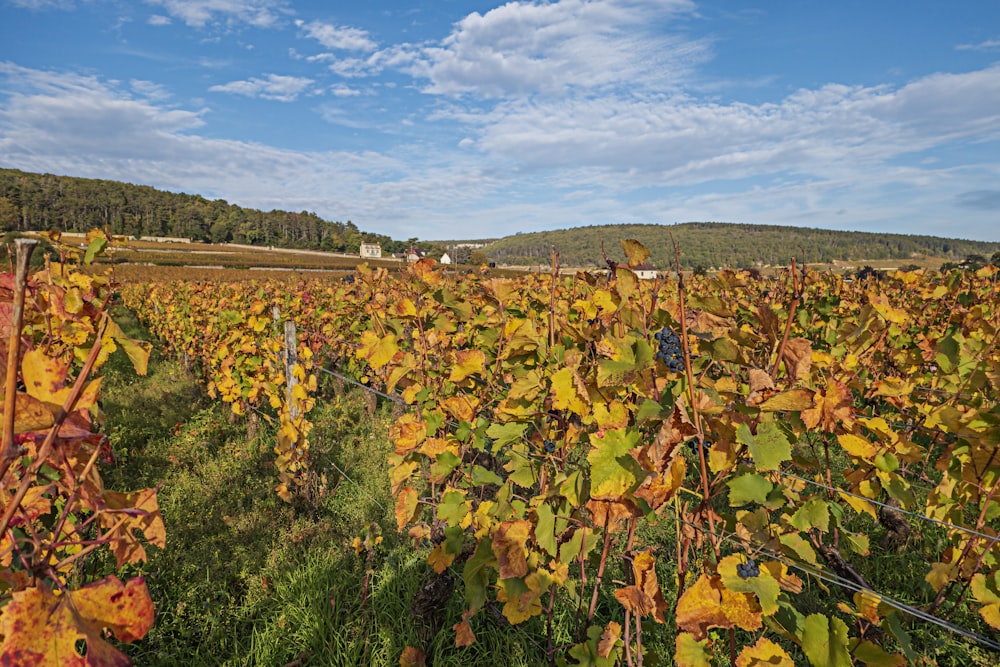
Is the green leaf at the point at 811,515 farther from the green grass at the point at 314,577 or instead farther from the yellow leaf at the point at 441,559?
the yellow leaf at the point at 441,559

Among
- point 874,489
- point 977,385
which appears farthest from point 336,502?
point 977,385

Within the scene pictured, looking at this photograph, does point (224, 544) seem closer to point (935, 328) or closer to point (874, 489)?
point (874, 489)

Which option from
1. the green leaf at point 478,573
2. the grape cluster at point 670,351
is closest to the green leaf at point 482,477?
the green leaf at point 478,573

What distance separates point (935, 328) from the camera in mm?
5020

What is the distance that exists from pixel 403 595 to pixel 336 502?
1574 millimetres

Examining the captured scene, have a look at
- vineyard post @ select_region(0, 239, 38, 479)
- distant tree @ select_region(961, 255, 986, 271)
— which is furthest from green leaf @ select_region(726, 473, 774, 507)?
distant tree @ select_region(961, 255, 986, 271)

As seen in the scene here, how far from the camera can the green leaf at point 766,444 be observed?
1.17 m

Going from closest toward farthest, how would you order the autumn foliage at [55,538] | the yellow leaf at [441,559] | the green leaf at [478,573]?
the autumn foliage at [55,538]
the green leaf at [478,573]
the yellow leaf at [441,559]

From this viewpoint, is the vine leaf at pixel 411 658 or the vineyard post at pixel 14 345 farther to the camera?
the vine leaf at pixel 411 658

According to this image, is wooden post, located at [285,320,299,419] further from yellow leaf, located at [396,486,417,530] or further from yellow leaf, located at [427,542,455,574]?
yellow leaf, located at [427,542,455,574]

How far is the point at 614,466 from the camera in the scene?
4.18 ft

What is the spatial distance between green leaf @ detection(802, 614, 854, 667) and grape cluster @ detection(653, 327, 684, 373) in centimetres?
65

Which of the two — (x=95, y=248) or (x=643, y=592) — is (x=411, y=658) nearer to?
(x=643, y=592)

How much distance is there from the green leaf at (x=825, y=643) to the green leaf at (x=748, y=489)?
28cm
